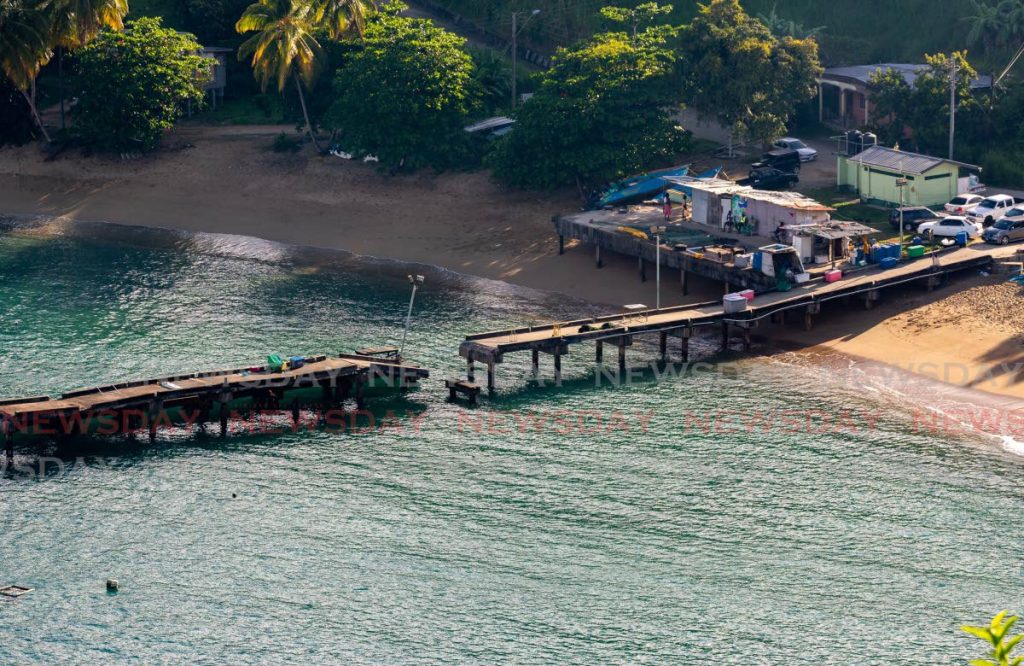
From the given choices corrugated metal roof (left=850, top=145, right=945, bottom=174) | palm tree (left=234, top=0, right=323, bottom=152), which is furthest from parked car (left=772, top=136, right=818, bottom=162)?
palm tree (left=234, top=0, right=323, bottom=152)

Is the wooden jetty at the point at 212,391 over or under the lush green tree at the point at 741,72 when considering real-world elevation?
under

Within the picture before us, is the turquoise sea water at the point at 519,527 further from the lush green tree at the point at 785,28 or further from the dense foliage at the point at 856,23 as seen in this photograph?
the dense foliage at the point at 856,23

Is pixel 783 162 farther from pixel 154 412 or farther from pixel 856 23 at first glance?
pixel 154 412

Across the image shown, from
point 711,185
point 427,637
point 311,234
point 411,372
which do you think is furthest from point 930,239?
→ point 427,637

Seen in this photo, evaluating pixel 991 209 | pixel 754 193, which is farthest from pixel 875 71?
pixel 754 193

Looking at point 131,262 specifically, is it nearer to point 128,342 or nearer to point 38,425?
point 128,342

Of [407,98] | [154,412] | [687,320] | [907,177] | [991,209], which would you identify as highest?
[407,98]

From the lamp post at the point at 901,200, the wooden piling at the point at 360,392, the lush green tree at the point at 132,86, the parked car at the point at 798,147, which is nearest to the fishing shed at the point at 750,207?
the lamp post at the point at 901,200
